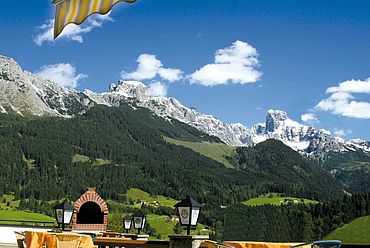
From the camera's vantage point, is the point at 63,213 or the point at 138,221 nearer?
the point at 63,213

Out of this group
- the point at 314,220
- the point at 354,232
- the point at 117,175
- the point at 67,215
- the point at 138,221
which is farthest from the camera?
the point at 117,175

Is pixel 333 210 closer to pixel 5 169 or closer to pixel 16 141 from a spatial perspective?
pixel 5 169

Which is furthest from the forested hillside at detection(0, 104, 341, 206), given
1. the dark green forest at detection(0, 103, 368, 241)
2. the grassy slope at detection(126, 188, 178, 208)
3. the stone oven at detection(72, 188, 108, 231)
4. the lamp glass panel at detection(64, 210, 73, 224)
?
the lamp glass panel at detection(64, 210, 73, 224)

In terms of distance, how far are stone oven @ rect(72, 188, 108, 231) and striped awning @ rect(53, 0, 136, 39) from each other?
707 inches

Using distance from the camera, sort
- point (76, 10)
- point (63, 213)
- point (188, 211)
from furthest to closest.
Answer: point (63, 213) → point (188, 211) → point (76, 10)

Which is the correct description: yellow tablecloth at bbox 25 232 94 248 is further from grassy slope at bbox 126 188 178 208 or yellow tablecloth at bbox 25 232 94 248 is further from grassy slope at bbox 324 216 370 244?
grassy slope at bbox 126 188 178 208

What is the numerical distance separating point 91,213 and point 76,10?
21.8 meters

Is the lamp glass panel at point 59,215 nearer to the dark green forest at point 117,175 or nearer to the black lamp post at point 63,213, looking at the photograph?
the black lamp post at point 63,213

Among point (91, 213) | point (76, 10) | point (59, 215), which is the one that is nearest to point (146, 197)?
point (91, 213)

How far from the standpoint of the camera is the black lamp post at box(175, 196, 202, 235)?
24.3ft

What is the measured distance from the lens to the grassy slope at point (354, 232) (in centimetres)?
6242

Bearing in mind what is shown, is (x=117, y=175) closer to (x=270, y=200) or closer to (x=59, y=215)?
(x=270, y=200)

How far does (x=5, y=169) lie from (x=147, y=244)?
5203 inches

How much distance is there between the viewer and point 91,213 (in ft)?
77.5
